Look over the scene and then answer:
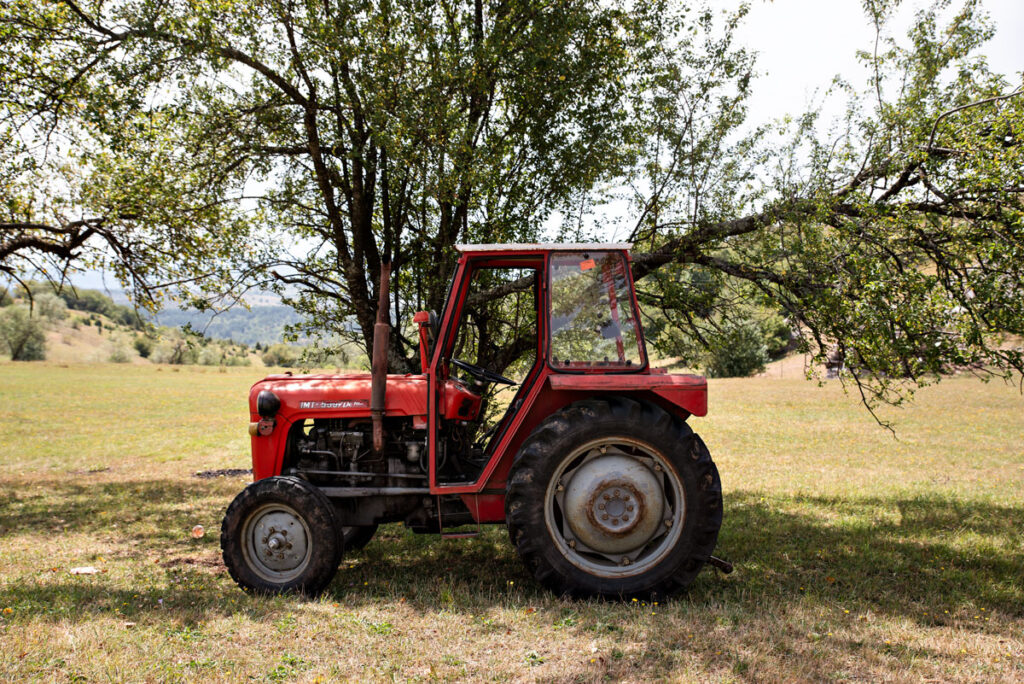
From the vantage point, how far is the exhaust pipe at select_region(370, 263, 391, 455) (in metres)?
4.74

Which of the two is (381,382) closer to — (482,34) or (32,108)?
(482,34)

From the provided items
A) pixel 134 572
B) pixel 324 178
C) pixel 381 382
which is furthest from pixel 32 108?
pixel 381 382

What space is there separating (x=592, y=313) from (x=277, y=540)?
105 inches

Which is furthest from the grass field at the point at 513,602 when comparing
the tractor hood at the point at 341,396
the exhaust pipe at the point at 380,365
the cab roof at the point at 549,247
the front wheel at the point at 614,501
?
the cab roof at the point at 549,247

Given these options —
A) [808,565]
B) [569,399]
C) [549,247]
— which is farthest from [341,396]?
[808,565]

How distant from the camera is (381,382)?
16.2 feet

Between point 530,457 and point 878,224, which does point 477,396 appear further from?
point 878,224

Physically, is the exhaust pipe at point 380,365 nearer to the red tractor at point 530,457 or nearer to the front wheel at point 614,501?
the red tractor at point 530,457

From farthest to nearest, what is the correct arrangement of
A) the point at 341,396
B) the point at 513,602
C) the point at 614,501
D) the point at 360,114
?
the point at 360,114 → the point at 341,396 → the point at 614,501 → the point at 513,602

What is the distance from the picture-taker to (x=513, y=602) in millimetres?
4535

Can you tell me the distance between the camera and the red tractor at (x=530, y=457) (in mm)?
4605

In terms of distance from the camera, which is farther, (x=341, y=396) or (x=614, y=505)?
(x=341, y=396)

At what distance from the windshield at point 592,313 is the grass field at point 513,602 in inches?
63.1

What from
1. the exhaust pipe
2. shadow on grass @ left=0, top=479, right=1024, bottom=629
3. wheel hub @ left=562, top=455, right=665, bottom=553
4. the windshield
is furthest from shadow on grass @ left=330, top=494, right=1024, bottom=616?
the windshield
